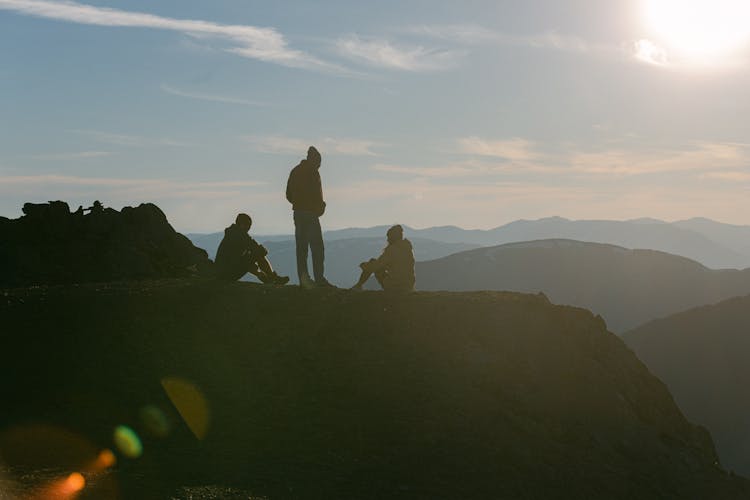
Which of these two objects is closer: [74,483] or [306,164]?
[74,483]

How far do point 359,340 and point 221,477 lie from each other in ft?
18.5

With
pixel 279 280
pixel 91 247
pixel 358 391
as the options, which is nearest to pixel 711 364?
pixel 91 247

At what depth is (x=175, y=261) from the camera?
2850cm

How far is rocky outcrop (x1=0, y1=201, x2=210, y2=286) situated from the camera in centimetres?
2678

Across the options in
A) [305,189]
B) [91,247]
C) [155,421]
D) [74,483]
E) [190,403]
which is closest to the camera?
[74,483]

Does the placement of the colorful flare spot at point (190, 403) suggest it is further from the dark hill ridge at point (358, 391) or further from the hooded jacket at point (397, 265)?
the hooded jacket at point (397, 265)

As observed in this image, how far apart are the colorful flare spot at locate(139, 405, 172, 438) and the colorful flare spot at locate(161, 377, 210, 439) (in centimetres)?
30

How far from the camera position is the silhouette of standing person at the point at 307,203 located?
55.7 feet

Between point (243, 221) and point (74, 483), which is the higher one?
point (243, 221)

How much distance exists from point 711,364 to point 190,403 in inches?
3529

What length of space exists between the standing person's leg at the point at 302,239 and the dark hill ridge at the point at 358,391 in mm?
443

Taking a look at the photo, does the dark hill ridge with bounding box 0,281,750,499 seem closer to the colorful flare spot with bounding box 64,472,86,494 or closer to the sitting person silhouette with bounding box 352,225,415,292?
the colorful flare spot with bounding box 64,472,86,494

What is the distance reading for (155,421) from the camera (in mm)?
12031

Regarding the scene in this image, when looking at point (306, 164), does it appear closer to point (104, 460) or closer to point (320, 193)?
point (320, 193)
